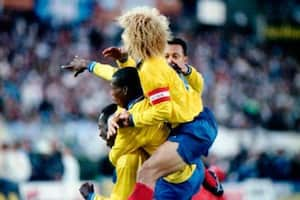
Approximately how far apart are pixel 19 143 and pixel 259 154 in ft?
19.1

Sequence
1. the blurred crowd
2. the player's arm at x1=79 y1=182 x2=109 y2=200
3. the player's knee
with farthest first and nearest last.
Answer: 1. the blurred crowd
2. the player's arm at x1=79 y1=182 x2=109 y2=200
3. the player's knee

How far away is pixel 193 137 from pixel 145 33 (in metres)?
1.02

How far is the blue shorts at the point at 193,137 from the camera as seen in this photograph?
883 centimetres

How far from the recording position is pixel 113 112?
917 cm

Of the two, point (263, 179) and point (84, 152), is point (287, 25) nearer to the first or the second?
point (263, 179)

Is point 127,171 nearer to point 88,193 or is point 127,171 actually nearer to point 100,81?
point 88,193

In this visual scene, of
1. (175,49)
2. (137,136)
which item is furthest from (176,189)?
(175,49)

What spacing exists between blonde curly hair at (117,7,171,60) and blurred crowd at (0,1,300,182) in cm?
615

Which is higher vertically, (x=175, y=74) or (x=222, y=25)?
(x=175, y=74)

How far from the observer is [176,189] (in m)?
9.02

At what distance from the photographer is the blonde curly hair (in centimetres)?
866

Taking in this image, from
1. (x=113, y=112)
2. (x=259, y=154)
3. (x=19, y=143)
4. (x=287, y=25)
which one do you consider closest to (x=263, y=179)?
(x=259, y=154)

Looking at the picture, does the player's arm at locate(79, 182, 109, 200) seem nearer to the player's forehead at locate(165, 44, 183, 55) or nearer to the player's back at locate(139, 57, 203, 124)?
the player's back at locate(139, 57, 203, 124)

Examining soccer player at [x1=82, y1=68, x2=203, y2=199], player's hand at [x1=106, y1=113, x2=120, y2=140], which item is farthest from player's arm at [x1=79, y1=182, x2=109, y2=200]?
player's hand at [x1=106, y1=113, x2=120, y2=140]
